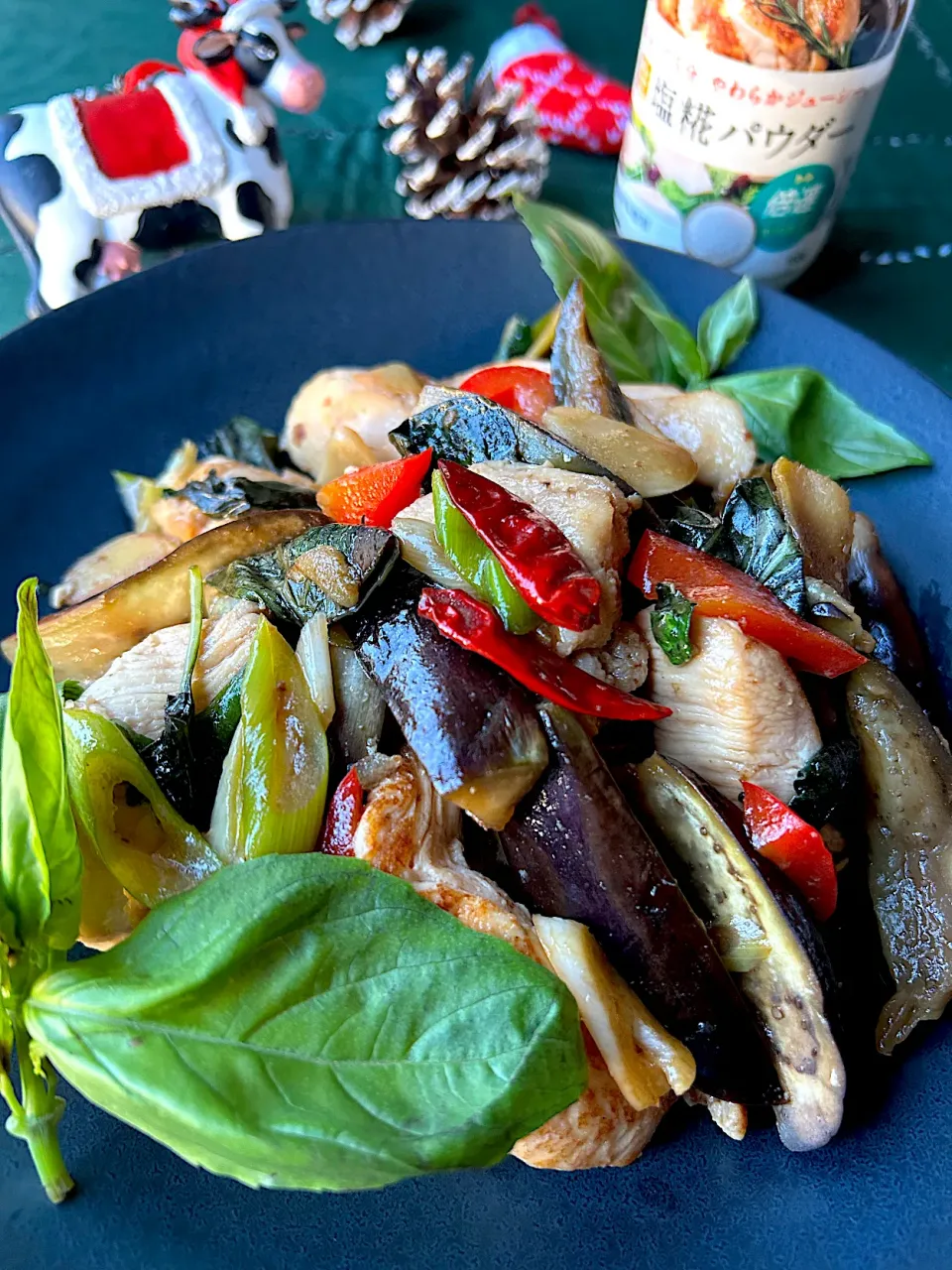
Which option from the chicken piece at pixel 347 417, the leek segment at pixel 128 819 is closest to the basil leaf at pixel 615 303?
the chicken piece at pixel 347 417

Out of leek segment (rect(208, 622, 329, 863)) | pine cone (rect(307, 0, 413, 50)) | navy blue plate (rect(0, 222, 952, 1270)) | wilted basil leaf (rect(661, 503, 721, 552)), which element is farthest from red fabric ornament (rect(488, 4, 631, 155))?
leek segment (rect(208, 622, 329, 863))

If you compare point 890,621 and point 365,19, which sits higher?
point 365,19

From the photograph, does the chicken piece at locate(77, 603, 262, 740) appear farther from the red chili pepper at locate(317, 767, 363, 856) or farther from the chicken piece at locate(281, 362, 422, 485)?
the chicken piece at locate(281, 362, 422, 485)

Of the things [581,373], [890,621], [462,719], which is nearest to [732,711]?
[462,719]

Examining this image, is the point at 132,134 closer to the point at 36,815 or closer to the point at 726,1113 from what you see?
the point at 36,815

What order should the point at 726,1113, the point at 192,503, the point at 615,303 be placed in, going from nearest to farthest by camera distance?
the point at 726,1113 < the point at 192,503 < the point at 615,303

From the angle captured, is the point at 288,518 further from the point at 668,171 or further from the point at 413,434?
the point at 668,171

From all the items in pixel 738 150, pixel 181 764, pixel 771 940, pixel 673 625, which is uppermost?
pixel 738 150

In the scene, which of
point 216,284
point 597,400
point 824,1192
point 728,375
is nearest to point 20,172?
point 216,284
